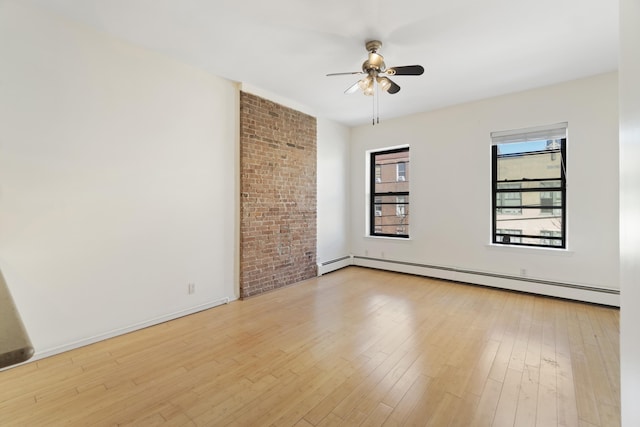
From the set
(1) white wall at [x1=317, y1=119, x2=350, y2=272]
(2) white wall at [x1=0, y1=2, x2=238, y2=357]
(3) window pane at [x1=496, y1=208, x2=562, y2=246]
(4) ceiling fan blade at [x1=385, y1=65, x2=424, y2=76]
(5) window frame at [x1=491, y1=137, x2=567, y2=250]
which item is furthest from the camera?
(1) white wall at [x1=317, y1=119, x2=350, y2=272]

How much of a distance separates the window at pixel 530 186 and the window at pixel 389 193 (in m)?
1.45

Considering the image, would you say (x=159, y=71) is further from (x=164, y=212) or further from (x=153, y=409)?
(x=153, y=409)

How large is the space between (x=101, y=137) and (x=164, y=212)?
0.90 meters

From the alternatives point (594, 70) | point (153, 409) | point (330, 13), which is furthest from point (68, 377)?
point (594, 70)

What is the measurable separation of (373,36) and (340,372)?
9.87ft

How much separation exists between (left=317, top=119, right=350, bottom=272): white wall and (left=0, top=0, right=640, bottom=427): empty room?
1.81ft

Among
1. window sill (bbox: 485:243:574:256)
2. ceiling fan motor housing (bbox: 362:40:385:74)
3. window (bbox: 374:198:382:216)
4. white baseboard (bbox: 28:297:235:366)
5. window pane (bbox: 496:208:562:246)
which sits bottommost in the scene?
white baseboard (bbox: 28:297:235:366)

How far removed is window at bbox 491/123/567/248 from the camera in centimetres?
378

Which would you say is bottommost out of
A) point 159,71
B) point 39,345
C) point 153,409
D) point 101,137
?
point 153,409

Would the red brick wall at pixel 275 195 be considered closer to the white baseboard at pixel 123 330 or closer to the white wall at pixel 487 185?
the white baseboard at pixel 123 330

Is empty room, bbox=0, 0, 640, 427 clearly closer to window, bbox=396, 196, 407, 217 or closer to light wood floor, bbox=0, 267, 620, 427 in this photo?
light wood floor, bbox=0, 267, 620, 427

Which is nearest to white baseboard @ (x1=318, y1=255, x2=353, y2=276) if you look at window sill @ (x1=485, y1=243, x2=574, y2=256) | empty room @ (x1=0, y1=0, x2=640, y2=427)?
empty room @ (x1=0, y1=0, x2=640, y2=427)

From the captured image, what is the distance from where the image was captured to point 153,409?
5.68 ft

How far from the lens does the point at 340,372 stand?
2098 mm
